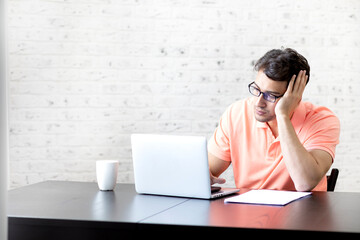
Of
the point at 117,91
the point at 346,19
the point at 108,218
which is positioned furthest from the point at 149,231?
the point at 346,19

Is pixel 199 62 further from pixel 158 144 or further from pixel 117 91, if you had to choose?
pixel 158 144

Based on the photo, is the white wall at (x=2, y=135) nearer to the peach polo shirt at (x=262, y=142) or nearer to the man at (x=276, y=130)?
the man at (x=276, y=130)

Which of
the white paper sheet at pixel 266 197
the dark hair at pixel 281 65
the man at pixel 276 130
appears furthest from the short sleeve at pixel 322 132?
the white paper sheet at pixel 266 197

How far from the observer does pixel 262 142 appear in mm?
2250

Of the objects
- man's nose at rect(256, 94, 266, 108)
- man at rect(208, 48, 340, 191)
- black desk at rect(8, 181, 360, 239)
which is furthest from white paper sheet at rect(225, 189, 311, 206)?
man's nose at rect(256, 94, 266, 108)

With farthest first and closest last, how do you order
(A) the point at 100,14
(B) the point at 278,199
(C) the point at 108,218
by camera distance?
1. (A) the point at 100,14
2. (B) the point at 278,199
3. (C) the point at 108,218

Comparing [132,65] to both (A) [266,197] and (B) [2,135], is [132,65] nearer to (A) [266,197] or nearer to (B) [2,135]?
(A) [266,197]

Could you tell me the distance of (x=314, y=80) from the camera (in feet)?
11.1

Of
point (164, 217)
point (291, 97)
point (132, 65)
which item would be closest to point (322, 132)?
point (291, 97)

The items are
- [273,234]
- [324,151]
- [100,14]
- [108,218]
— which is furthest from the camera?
[100,14]

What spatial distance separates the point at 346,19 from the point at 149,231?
8.59ft

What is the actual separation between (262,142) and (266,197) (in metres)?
0.57

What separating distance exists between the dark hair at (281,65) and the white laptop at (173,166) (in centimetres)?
63

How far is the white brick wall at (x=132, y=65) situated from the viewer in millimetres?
3316
